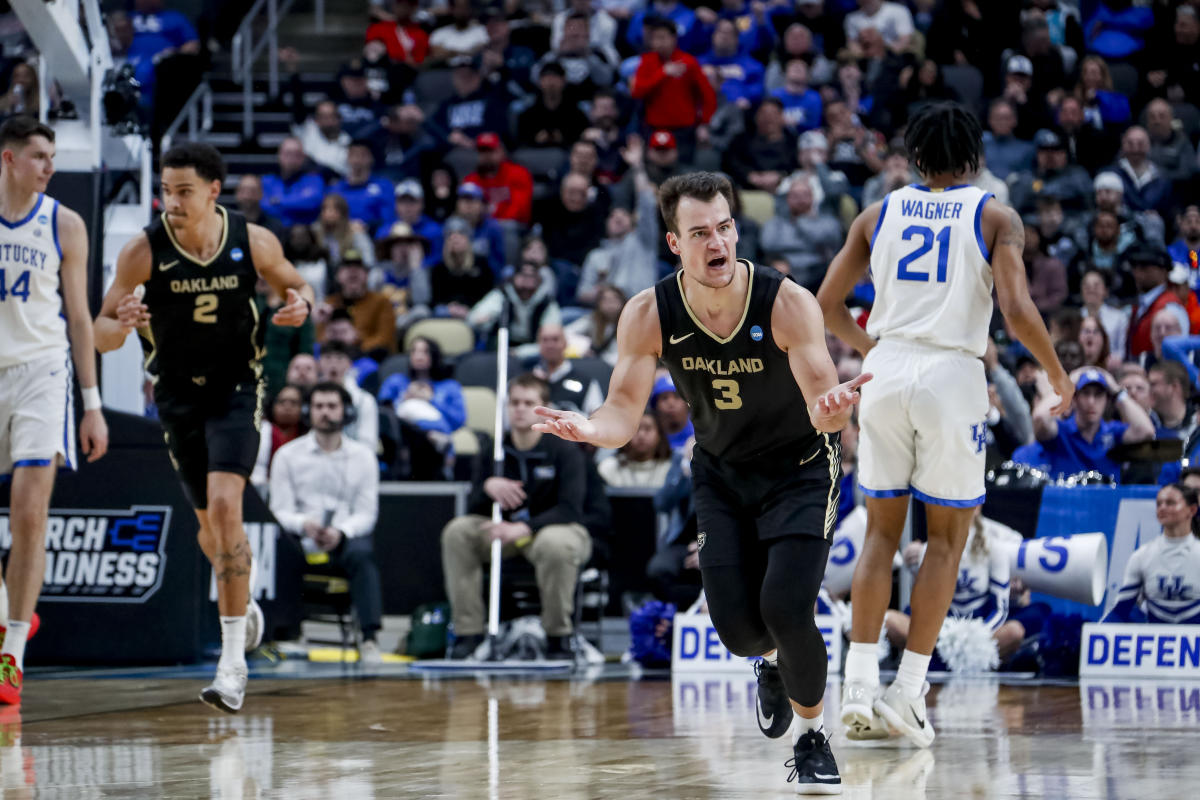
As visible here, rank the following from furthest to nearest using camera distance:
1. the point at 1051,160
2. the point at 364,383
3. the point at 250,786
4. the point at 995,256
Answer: the point at 1051,160, the point at 364,383, the point at 995,256, the point at 250,786

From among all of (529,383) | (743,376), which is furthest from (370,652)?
(743,376)

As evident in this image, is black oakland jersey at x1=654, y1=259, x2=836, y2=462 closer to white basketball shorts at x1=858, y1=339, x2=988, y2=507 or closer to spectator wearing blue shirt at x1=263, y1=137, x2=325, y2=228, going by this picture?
white basketball shorts at x1=858, y1=339, x2=988, y2=507

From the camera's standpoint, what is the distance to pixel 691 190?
4945 mm

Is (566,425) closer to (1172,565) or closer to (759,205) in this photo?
(1172,565)

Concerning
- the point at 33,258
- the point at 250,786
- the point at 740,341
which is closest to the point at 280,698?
the point at 33,258

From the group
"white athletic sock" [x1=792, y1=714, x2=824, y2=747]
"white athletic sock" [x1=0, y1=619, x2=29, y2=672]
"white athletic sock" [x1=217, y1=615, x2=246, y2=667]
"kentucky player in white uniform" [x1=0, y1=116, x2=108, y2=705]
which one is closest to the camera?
"white athletic sock" [x1=792, y1=714, x2=824, y2=747]

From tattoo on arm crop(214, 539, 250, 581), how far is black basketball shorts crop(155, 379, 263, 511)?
29cm

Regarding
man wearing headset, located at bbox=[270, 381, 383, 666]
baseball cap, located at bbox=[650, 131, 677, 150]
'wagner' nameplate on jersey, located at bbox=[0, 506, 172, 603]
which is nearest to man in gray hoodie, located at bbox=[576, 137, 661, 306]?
baseball cap, located at bbox=[650, 131, 677, 150]

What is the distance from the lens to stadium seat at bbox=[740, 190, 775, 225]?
48.4 feet

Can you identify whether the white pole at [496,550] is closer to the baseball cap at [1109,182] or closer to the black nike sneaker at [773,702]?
the black nike sneaker at [773,702]

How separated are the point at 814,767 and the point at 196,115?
44.8 ft

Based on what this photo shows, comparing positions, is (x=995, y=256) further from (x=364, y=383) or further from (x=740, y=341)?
(x=364, y=383)

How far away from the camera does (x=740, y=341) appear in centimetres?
504

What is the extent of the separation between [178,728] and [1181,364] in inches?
278
